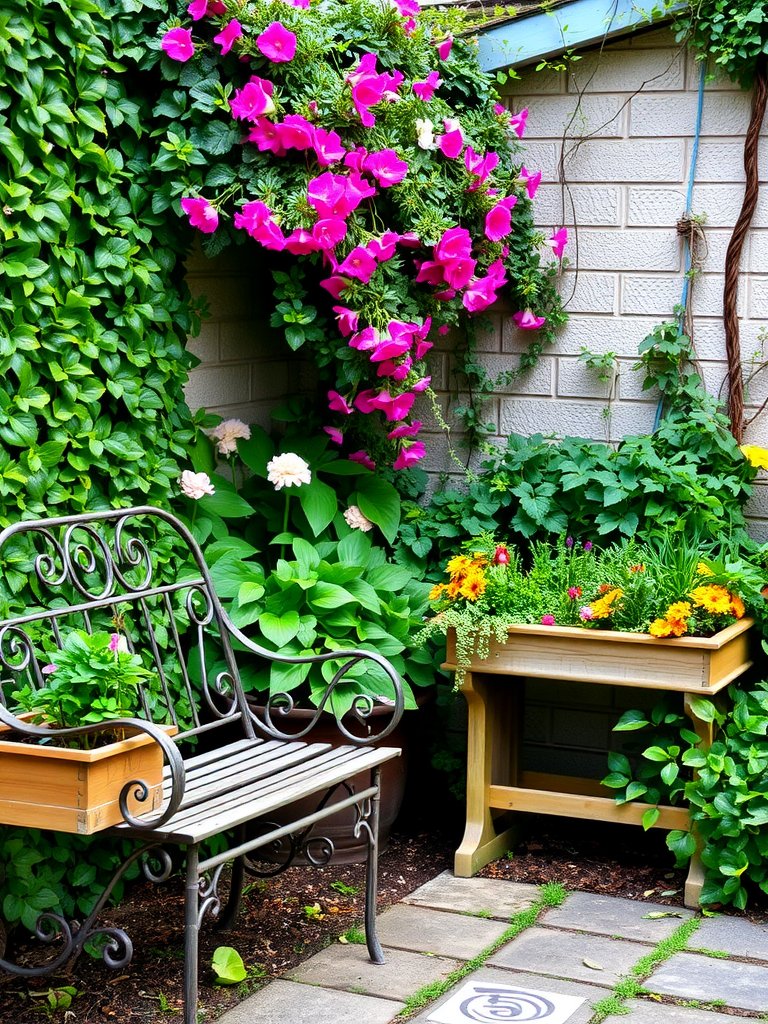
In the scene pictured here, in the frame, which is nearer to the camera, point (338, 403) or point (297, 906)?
point (297, 906)

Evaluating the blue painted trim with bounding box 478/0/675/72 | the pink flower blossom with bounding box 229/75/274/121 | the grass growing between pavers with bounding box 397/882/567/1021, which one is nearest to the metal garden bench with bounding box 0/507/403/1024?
the grass growing between pavers with bounding box 397/882/567/1021

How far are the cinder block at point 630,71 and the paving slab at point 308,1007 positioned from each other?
10.1 ft

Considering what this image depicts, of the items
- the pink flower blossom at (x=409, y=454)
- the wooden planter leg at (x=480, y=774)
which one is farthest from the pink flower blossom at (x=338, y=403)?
the wooden planter leg at (x=480, y=774)

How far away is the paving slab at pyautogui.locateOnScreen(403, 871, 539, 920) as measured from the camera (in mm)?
3775

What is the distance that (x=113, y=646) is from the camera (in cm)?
303

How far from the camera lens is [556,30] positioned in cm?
444

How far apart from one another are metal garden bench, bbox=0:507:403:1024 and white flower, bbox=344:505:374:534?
0.58 m

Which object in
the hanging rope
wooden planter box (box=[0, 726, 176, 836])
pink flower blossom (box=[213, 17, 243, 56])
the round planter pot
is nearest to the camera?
wooden planter box (box=[0, 726, 176, 836])

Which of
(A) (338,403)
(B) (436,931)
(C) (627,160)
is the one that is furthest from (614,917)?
(C) (627,160)

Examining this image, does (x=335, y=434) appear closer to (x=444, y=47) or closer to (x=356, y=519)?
(x=356, y=519)

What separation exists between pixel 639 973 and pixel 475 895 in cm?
69

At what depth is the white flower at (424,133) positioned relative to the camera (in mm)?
3977

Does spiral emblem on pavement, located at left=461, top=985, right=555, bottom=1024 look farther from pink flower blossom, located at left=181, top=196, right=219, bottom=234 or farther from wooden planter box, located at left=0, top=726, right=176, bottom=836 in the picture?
pink flower blossom, located at left=181, top=196, right=219, bottom=234

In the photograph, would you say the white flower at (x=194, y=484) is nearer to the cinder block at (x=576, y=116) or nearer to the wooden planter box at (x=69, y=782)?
the wooden planter box at (x=69, y=782)
